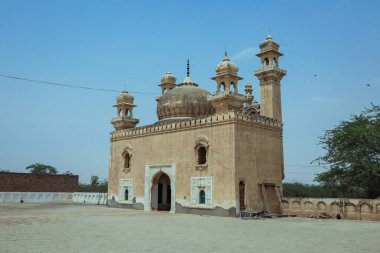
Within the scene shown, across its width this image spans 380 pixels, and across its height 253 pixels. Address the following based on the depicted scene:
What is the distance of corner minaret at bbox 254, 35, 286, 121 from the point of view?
2306 centimetres

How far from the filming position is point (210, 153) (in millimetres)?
20266

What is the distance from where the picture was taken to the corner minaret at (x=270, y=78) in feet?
75.7

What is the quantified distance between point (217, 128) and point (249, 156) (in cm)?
222

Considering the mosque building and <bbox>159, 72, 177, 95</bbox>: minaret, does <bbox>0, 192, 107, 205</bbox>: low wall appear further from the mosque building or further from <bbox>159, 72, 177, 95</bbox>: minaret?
<bbox>159, 72, 177, 95</bbox>: minaret

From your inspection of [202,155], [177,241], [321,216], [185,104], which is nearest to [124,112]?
[185,104]

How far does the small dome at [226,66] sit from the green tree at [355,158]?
24.4 feet

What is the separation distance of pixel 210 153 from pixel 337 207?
687cm

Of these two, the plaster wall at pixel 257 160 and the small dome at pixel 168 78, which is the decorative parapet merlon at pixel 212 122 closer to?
the plaster wall at pixel 257 160

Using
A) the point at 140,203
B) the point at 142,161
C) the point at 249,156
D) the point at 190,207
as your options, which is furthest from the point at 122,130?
the point at 249,156

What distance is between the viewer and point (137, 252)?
786 centimetres

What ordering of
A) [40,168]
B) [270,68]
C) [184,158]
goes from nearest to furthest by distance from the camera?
[184,158] < [270,68] < [40,168]

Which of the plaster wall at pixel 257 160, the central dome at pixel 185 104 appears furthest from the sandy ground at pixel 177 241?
the central dome at pixel 185 104

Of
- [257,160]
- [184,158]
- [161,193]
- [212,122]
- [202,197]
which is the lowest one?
[202,197]

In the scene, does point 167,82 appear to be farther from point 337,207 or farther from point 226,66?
point 337,207
